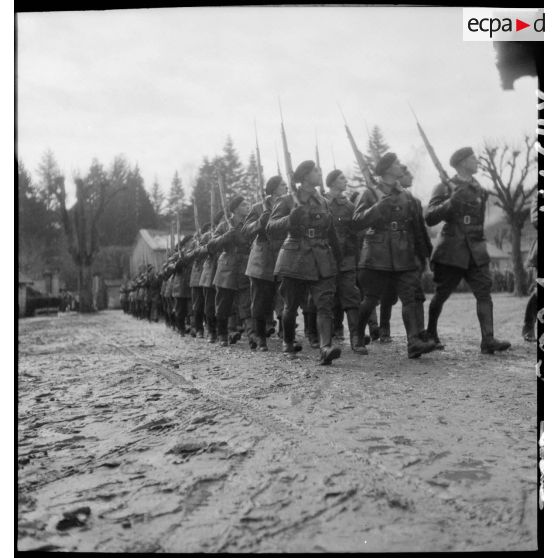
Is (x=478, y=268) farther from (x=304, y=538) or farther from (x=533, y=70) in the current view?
(x=304, y=538)

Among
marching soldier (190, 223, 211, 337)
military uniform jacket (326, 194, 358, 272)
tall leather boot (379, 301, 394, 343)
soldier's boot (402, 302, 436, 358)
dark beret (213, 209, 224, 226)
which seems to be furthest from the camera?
marching soldier (190, 223, 211, 337)

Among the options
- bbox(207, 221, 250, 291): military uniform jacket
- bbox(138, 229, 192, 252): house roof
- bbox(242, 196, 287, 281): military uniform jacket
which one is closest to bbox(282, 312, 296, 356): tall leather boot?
bbox(242, 196, 287, 281): military uniform jacket

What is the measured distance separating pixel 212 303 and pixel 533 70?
696 cm

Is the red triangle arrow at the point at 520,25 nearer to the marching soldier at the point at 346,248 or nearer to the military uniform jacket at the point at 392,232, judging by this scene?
the military uniform jacket at the point at 392,232

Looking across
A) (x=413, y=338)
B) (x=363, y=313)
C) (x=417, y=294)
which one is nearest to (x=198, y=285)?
(x=363, y=313)

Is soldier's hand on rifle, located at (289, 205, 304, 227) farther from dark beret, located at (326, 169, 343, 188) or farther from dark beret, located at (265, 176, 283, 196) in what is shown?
dark beret, located at (265, 176, 283, 196)

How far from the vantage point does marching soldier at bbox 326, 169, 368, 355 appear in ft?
20.4

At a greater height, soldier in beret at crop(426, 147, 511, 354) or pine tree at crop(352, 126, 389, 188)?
pine tree at crop(352, 126, 389, 188)

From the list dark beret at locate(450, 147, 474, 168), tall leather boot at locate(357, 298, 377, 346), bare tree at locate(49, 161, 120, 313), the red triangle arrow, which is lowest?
tall leather boot at locate(357, 298, 377, 346)

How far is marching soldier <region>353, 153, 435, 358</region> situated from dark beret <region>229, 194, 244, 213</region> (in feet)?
8.38

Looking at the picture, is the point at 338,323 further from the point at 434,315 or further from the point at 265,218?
the point at 265,218

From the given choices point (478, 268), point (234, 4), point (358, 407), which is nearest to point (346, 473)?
point (358, 407)

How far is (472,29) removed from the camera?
2.65 meters

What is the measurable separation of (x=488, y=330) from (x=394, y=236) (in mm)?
1228
